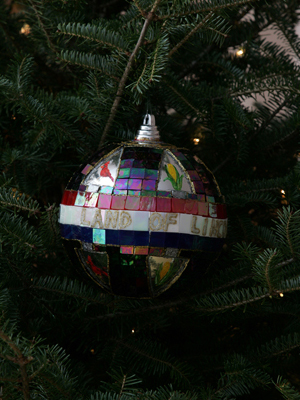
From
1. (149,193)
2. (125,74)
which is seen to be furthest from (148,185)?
(125,74)

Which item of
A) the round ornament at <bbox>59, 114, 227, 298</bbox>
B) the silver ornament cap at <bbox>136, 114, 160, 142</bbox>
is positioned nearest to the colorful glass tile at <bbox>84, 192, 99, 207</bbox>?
the round ornament at <bbox>59, 114, 227, 298</bbox>

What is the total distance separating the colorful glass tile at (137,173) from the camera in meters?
0.51

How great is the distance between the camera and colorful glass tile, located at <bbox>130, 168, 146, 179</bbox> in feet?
1.68

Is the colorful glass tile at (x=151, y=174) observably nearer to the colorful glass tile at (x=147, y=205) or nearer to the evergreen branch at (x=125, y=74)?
the colorful glass tile at (x=147, y=205)

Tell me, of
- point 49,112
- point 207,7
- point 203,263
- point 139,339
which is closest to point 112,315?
point 139,339

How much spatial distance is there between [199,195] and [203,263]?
0.09 metres

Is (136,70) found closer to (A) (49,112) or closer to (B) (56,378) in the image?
(A) (49,112)

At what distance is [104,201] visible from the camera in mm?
508

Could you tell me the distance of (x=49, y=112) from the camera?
2.00 ft

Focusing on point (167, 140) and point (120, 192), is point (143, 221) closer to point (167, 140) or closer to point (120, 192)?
point (120, 192)

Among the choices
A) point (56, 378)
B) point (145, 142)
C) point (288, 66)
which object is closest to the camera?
point (56, 378)

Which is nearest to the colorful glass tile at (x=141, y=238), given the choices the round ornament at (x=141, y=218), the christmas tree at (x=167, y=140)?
the round ornament at (x=141, y=218)

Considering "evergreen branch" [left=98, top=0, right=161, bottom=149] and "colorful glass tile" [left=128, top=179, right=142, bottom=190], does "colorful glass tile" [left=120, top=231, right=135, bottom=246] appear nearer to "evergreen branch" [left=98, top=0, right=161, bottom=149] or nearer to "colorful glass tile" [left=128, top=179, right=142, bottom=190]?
"colorful glass tile" [left=128, top=179, right=142, bottom=190]

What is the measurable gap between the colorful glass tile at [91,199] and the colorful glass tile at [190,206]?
11 cm
